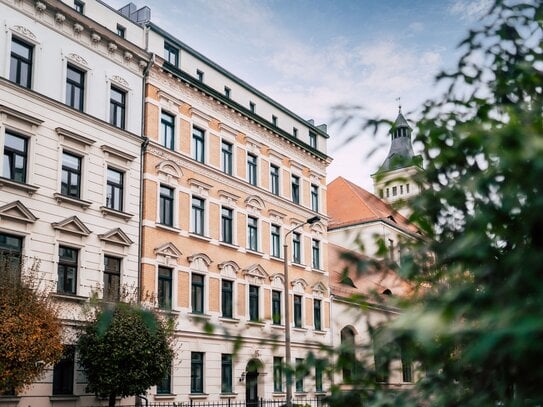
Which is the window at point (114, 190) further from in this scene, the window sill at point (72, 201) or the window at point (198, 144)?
the window at point (198, 144)

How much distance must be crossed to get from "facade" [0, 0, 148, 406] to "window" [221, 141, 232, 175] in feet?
19.8

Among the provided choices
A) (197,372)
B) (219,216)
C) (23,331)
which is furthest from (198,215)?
(23,331)

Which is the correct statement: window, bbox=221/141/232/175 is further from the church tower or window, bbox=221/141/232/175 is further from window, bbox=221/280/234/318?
the church tower

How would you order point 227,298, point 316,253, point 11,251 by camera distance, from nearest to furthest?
point 11,251
point 227,298
point 316,253

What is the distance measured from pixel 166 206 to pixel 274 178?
9377mm

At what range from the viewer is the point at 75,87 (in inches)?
1005

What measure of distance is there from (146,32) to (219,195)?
25.5 ft

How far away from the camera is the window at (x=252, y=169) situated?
34.8 m

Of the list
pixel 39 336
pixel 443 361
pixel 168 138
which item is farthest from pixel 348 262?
pixel 168 138

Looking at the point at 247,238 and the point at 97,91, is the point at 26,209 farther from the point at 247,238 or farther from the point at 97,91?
the point at 247,238

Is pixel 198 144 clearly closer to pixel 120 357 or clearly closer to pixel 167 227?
pixel 167 227

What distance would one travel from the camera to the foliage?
272 cm

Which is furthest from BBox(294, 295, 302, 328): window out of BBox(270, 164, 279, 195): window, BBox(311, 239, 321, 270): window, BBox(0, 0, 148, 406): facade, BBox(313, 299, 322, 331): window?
BBox(0, 0, 148, 406): facade

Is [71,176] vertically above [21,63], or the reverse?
[21,63]
